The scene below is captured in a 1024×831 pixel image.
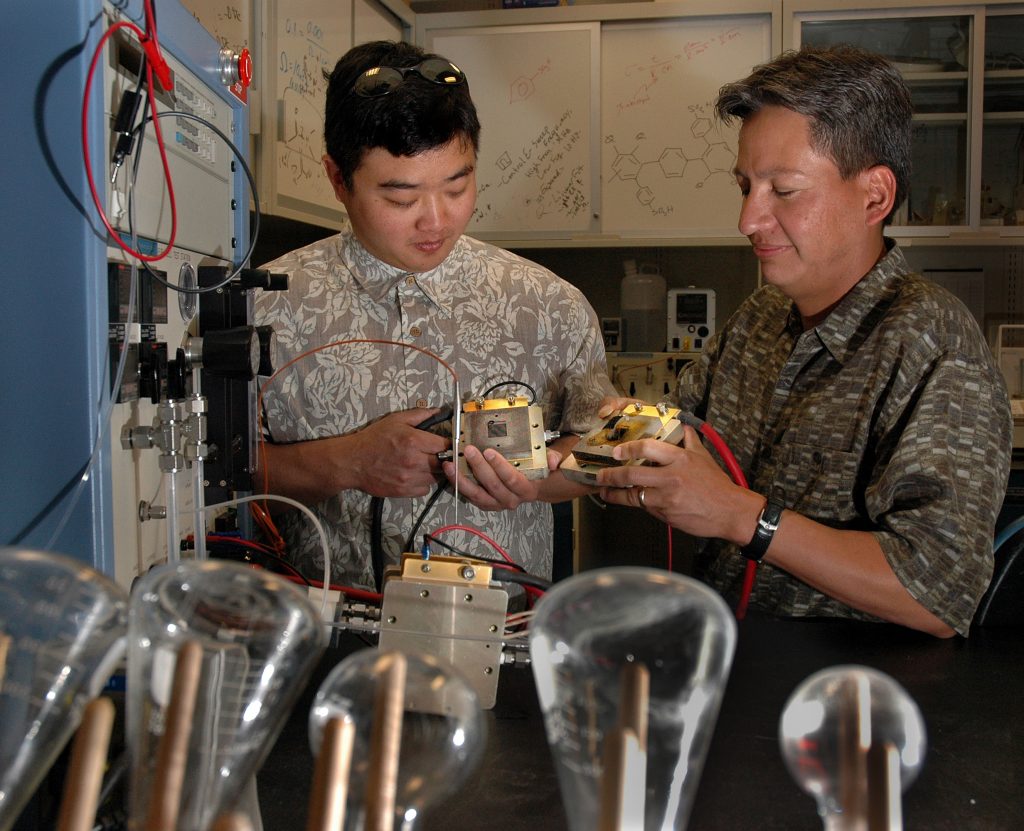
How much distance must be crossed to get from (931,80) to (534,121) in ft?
4.38

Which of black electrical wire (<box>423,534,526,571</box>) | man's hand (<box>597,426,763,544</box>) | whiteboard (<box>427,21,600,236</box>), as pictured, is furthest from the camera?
whiteboard (<box>427,21,600,236</box>)

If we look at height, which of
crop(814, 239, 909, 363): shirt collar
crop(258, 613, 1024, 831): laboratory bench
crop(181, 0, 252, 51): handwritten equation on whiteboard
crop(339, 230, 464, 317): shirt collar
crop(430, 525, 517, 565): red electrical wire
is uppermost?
crop(181, 0, 252, 51): handwritten equation on whiteboard

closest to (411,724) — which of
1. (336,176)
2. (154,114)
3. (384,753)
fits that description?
(384,753)

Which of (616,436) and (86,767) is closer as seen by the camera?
(86,767)

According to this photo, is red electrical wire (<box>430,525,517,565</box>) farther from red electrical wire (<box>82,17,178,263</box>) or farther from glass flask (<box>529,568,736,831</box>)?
glass flask (<box>529,568,736,831</box>)

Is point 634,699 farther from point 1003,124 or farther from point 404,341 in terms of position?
point 1003,124

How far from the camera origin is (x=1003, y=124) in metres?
3.24

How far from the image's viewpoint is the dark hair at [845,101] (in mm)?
1288

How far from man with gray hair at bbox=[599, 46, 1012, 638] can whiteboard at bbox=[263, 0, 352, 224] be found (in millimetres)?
1217

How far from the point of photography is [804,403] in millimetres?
1353

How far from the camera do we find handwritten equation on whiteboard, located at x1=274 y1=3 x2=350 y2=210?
2285 mm

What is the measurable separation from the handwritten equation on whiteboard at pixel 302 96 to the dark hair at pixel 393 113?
917 millimetres

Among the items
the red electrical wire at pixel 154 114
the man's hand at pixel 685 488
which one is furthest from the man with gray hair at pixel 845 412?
the red electrical wire at pixel 154 114

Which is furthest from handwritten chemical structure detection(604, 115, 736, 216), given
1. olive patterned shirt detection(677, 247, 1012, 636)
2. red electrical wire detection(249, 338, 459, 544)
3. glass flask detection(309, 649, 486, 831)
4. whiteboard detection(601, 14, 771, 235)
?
glass flask detection(309, 649, 486, 831)
